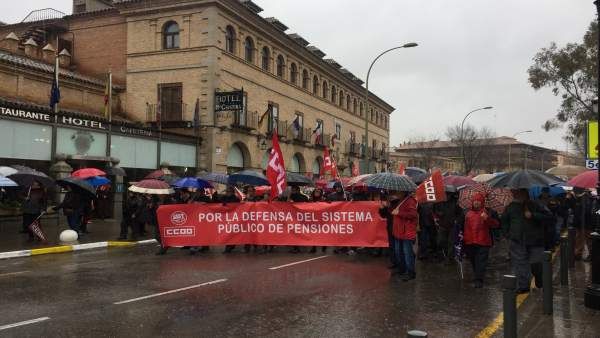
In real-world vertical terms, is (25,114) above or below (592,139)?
above

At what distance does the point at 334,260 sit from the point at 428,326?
5.84m

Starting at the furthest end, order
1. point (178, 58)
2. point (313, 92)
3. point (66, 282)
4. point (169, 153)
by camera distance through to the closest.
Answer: point (313, 92), point (178, 58), point (169, 153), point (66, 282)

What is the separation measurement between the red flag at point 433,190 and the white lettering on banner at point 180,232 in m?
5.86

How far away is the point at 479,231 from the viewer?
9133 millimetres

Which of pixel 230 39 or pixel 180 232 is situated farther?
pixel 230 39

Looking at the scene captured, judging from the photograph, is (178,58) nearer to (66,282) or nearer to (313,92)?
(313,92)

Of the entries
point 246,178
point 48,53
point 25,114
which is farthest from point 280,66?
point 246,178

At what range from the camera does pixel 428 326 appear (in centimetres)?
662

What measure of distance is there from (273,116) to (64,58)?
13.0 m

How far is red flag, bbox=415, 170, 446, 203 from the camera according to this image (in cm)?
1052

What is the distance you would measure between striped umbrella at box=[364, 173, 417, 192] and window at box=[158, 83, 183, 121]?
2096 centimetres

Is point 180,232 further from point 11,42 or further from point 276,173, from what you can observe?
point 11,42

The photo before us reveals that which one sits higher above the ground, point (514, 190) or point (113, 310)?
point (514, 190)

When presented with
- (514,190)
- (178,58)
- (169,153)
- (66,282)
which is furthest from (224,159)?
(514,190)
